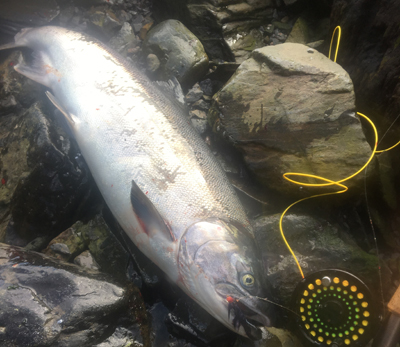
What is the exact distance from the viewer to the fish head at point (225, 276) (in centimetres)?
201

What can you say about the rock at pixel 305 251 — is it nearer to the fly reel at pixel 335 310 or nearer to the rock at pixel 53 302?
the fly reel at pixel 335 310

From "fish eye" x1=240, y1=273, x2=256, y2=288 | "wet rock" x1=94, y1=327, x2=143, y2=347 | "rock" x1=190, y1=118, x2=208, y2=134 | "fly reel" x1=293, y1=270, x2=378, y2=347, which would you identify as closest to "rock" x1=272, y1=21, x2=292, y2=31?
"rock" x1=190, y1=118, x2=208, y2=134

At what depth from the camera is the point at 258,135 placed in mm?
2822

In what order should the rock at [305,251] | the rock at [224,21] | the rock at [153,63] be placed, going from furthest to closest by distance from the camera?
the rock at [224,21] → the rock at [153,63] → the rock at [305,251]

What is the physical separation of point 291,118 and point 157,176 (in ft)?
5.03

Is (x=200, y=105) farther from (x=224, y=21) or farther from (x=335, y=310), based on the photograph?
(x=335, y=310)

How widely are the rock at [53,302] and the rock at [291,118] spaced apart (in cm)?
188

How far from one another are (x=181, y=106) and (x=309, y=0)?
9.33ft

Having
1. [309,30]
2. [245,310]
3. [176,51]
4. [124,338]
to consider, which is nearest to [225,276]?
[245,310]

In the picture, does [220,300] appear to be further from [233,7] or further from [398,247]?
[233,7]

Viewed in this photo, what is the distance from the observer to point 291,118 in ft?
9.07

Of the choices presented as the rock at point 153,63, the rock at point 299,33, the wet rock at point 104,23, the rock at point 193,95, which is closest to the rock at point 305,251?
the rock at point 193,95

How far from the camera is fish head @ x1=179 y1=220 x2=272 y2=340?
201cm

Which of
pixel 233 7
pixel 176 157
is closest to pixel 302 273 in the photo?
pixel 176 157
